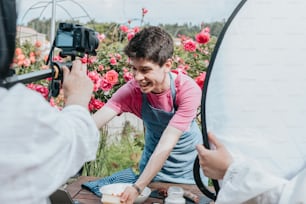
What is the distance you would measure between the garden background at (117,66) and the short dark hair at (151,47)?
524mm

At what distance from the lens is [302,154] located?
88 cm

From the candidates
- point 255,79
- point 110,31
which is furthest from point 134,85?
point 110,31

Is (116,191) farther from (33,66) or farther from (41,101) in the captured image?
(33,66)

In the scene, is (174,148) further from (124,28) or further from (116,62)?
(124,28)

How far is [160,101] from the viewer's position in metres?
1.87

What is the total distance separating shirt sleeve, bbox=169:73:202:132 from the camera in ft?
5.75

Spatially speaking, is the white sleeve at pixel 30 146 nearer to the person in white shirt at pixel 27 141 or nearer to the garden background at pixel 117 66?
the person in white shirt at pixel 27 141

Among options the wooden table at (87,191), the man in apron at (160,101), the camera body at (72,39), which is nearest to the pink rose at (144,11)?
the man in apron at (160,101)

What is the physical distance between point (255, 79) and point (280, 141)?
5.3 inches

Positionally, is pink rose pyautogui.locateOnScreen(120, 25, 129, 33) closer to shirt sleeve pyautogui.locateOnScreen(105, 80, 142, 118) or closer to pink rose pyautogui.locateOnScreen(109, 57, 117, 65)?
pink rose pyautogui.locateOnScreen(109, 57, 117, 65)

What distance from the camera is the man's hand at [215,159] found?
3.13 feet

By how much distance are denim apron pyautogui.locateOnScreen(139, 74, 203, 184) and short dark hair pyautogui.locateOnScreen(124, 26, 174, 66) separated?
0.12 m

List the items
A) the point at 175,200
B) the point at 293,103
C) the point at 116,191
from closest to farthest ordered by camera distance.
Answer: the point at 293,103, the point at 175,200, the point at 116,191

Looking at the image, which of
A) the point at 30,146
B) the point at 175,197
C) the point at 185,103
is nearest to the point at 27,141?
the point at 30,146
